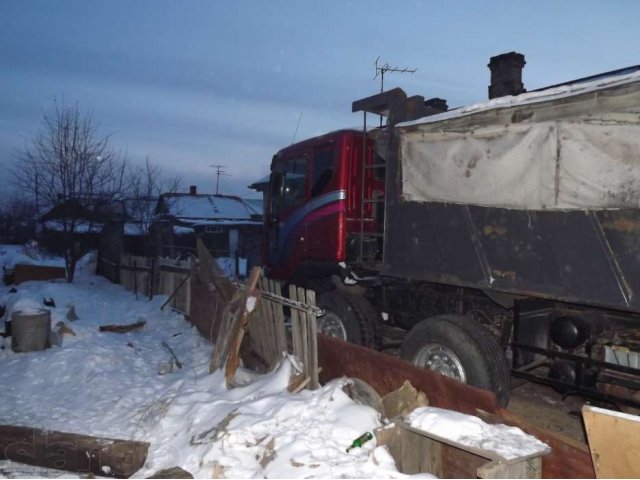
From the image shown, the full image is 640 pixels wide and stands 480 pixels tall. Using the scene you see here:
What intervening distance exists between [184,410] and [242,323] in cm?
131

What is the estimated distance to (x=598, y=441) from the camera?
3.05 meters

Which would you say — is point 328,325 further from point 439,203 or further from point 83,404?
point 83,404

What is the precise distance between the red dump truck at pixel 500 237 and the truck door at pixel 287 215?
726mm

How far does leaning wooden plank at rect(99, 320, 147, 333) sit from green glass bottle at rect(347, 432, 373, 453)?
647cm

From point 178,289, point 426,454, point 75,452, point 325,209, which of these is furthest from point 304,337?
point 178,289

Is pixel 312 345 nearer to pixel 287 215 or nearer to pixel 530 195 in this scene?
pixel 530 195

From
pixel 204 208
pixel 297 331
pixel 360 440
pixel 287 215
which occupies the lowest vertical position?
pixel 360 440

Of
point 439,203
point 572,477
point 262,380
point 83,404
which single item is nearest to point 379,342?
point 262,380

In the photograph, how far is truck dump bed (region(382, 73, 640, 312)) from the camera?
3.72 metres

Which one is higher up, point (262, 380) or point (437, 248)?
point (437, 248)

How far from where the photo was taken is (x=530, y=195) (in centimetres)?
433

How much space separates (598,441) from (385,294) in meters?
3.48

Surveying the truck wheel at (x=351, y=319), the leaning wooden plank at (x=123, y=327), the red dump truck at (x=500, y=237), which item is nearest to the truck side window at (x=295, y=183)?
the red dump truck at (x=500, y=237)

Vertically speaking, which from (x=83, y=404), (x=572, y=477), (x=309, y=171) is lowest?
(x=83, y=404)
